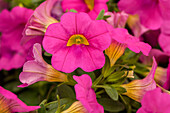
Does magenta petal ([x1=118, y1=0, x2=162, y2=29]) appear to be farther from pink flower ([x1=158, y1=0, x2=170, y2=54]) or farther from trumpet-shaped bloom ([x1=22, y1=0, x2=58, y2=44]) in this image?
trumpet-shaped bloom ([x1=22, y1=0, x2=58, y2=44])

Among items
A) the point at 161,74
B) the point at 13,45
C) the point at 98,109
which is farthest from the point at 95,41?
the point at 13,45

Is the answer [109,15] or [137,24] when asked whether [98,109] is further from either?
[137,24]

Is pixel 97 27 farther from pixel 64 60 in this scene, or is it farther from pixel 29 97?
pixel 29 97

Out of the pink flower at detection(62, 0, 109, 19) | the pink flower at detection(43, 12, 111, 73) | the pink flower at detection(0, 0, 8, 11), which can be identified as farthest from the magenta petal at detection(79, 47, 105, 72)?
the pink flower at detection(0, 0, 8, 11)

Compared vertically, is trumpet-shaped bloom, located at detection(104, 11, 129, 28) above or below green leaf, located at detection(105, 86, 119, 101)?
above

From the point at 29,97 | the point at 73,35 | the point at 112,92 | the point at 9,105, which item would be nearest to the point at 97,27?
the point at 73,35

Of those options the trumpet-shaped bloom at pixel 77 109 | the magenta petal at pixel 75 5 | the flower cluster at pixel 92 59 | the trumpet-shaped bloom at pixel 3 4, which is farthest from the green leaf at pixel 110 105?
the trumpet-shaped bloom at pixel 3 4
